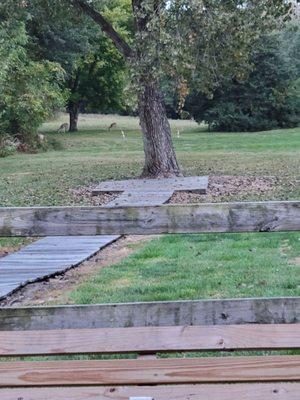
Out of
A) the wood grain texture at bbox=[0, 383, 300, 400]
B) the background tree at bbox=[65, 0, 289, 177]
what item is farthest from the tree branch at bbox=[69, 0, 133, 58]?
the wood grain texture at bbox=[0, 383, 300, 400]

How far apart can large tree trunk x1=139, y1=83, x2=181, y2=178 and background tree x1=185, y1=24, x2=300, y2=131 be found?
101 feet

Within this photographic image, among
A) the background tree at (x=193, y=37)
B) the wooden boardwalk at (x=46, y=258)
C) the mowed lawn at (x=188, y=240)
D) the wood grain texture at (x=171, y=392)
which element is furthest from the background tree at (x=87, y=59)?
→ the wood grain texture at (x=171, y=392)

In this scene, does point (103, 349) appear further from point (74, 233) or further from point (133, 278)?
point (133, 278)

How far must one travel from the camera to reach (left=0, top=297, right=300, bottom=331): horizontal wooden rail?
13.0 ft

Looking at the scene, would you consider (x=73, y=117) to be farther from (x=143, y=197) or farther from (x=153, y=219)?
(x=153, y=219)

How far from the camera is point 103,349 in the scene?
3645 mm

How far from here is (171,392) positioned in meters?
3.30

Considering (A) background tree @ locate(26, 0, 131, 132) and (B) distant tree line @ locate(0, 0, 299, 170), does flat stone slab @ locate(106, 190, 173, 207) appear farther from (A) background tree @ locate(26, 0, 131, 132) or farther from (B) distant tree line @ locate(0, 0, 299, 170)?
(A) background tree @ locate(26, 0, 131, 132)

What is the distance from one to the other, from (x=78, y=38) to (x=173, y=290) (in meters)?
40.3

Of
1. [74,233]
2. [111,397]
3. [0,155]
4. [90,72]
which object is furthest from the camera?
[90,72]

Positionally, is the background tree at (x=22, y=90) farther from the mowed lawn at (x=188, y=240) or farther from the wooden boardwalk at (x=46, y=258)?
the wooden boardwalk at (x=46, y=258)

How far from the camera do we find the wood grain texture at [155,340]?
11.9 ft

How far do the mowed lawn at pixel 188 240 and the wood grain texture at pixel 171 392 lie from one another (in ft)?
11.0

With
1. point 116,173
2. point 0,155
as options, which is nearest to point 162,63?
point 116,173
